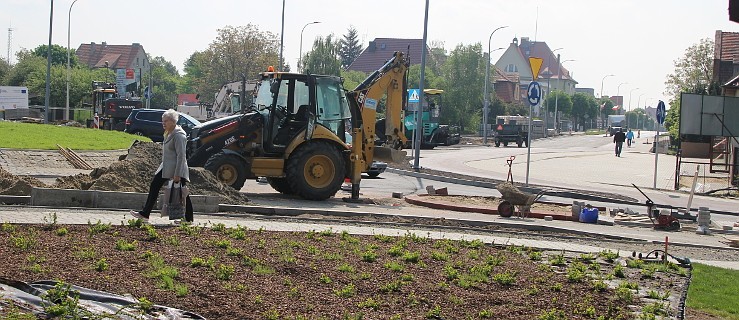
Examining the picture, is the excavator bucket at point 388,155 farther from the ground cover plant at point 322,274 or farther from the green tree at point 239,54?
the green tree at point 239,54

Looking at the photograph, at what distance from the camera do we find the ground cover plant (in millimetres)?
8203

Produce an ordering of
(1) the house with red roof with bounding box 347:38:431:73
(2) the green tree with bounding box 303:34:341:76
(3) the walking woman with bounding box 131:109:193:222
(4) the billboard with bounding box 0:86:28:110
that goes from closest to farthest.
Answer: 1. (3) the walking woman with bounding box 131:109:193:222
2. (4) the billboard with bounding box 0:86:28:110
3. (2) the green tree with bounding box 303:34:341:76
4. (1) the house with red roof with bounding box 347:38:431:73

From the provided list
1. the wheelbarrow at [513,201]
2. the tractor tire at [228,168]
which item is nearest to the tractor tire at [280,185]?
the tractor tire at [228,168]

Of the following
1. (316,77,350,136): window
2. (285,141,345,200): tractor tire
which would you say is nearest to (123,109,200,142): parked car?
(316,77,350,136): window

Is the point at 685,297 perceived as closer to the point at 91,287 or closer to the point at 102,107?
the point at 91,287

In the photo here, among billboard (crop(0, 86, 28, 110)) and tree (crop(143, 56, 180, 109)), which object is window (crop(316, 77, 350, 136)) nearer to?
billboard (crop(0, 86, 28, 110))

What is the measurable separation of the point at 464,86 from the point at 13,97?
40704 mm

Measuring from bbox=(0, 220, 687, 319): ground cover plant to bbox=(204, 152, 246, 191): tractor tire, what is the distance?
7.48 meters

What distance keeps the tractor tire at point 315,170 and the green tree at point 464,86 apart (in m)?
71.6

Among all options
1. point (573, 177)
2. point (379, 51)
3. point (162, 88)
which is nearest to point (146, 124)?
point (573, 177)

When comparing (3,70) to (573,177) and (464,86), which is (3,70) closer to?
(464,86)

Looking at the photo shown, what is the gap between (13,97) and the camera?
236ft

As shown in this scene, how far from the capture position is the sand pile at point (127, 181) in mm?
16531

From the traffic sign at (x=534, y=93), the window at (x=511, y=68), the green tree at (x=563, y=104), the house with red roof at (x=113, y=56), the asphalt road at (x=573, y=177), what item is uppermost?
the window at (x=511, y=68)
